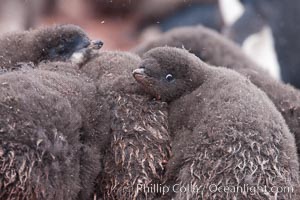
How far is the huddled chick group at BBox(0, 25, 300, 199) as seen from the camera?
655 millimetres

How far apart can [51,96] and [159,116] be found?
18 cm

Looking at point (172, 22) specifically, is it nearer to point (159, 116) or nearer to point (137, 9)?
point (137, 9)

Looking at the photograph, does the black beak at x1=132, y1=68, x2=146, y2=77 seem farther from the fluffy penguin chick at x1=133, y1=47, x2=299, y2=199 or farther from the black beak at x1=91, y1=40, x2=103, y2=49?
the black beak at x1=91, y1=40, x2=103, y2=49

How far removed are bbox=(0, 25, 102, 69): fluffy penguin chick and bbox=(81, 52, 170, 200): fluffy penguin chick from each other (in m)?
0.13

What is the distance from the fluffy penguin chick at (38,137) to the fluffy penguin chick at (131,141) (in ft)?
0.19

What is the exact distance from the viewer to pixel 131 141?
764 mm

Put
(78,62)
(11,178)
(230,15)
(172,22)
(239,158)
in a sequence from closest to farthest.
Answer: (11,178)
(239,158)
(78,62)
(230,15)
(172,22)

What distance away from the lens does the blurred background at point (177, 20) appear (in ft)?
6.92

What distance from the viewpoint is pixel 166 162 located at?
0.77 metres

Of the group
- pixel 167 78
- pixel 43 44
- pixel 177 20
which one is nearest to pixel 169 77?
pixel 167 78

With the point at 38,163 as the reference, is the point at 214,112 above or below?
above

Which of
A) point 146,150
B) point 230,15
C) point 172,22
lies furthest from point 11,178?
point 172,22

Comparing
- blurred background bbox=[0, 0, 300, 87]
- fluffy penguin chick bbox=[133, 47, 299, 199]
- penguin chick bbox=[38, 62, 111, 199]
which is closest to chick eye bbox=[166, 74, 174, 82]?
fluffy penguin chick bbox=[133, 47, 299, 199]

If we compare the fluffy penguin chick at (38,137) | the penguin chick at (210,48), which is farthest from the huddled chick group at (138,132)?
the penguin chick at (210,48)
